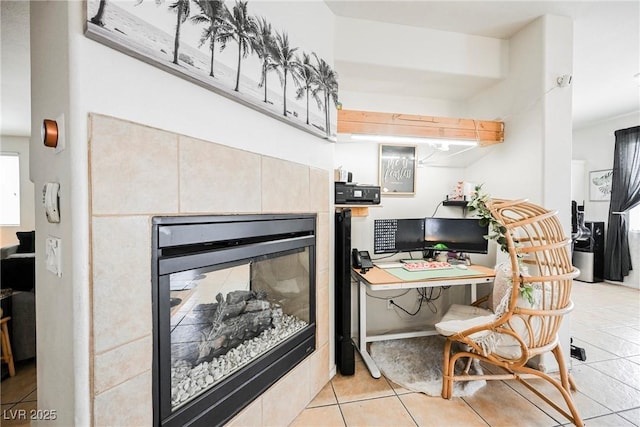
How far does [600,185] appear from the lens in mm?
4832

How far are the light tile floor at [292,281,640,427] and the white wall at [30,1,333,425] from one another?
4.08 ft

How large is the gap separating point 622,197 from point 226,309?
6.19 meters

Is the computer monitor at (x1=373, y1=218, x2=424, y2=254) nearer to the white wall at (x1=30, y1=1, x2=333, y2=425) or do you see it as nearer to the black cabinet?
the white wall at (x1=30, y1=1, x2=333, y2=425)

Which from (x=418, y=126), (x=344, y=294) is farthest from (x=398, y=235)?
(x=418, y=126)

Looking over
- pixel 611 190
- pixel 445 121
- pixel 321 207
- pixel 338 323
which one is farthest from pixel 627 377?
pixel 611 190

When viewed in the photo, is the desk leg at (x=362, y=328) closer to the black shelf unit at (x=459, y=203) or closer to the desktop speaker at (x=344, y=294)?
the desktop speaker at (x=344, y=294)

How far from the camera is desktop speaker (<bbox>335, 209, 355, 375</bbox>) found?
2.05 m

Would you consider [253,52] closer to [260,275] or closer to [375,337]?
[260,275]

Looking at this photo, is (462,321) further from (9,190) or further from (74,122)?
(9,190)

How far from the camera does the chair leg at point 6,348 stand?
81.1 inches

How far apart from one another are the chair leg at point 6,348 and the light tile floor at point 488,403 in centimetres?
226

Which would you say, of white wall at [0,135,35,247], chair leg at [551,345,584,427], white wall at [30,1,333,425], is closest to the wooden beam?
white wall at [30,1,333,425]

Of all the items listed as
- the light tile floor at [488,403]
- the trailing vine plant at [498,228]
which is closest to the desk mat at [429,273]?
the trailing vine plant at [498,228]

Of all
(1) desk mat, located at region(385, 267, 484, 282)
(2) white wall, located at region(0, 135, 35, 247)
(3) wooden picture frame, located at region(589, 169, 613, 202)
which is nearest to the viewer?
(1) desk mat, located at region(385, 267, 484, 282)
